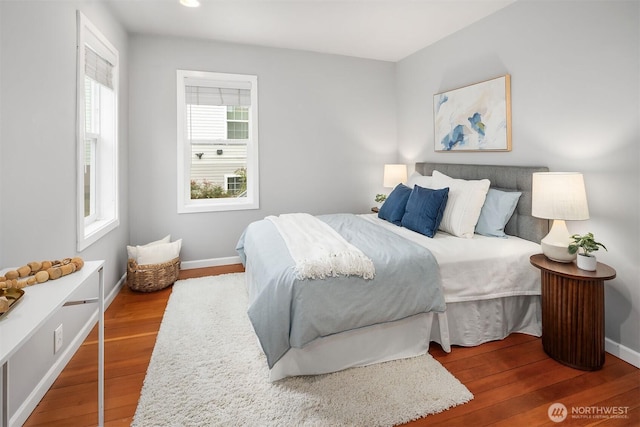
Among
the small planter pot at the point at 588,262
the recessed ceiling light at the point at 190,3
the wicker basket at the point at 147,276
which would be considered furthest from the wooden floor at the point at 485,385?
the recessed ceiling light at the point at 190,3

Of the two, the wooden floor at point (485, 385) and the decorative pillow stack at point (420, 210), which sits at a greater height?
the decorative pillow stack at point (420, 210)

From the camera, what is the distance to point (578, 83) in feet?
7.98

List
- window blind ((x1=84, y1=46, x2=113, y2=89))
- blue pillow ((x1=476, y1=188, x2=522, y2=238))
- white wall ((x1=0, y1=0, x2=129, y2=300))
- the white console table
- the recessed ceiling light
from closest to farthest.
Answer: the white console table < white wall ((x1=0, y1=0, x2=129, y2=300)) < window blind ((x1=84, y1=46, x2=113, y2=89)) < blue pillow ((x1=476, y1=188, x2=522, y2=238)) < the recessed ceiling light

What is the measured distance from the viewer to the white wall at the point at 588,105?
7.09 feet

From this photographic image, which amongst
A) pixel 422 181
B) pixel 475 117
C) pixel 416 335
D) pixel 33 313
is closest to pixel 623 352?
pixel 416 335

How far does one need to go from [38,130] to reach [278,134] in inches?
104

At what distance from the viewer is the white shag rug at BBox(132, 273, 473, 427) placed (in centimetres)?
168

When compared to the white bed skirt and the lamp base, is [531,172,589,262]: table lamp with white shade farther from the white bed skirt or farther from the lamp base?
the white bed skirt

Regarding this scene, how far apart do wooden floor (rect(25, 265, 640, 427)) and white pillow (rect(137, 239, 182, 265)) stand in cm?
91

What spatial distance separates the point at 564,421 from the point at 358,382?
40.8 inches

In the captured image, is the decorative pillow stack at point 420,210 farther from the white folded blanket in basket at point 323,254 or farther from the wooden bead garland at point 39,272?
the wooden bead garland at point 39,272

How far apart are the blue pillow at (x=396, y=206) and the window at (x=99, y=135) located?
2582mm

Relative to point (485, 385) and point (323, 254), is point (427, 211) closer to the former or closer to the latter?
point (323, 254)

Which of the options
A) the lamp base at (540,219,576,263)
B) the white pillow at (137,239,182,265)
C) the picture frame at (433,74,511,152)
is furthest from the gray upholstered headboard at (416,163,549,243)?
the white pillow at (137,239,182,265)
